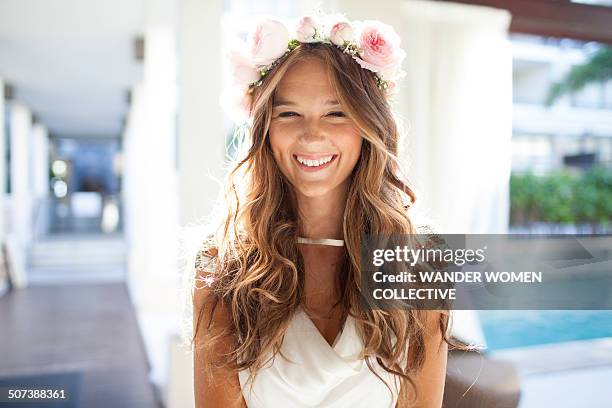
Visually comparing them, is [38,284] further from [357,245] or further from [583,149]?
[583,149]

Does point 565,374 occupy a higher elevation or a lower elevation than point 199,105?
lower

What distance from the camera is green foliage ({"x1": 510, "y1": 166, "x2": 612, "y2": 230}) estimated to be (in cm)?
1082

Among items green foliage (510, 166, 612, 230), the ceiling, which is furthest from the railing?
green foliage (510, 166, 612, 230)

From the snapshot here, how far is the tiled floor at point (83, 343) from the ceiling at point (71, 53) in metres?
2.41

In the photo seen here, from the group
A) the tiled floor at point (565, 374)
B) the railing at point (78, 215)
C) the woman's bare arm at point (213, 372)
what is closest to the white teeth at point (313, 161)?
the woman's bare arm at point (213, 372)

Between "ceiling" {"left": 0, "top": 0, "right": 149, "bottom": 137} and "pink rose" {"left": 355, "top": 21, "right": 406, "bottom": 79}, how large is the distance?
2851 millimetres

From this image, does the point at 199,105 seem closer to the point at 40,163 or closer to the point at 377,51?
the point at 377,51

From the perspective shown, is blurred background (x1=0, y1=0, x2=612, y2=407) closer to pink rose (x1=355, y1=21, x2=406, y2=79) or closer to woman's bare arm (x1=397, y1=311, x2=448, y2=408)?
woman's bare arm (x1=397, y1=311, x2=448, y2=408)

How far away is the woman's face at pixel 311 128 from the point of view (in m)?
0.91

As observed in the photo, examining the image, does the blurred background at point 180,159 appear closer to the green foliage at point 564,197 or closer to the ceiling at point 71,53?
the ceiling at point 71,53

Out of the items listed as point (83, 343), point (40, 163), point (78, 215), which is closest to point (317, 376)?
point (83, 343)

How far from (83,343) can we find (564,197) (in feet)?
33.3

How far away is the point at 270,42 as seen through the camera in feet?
2.99

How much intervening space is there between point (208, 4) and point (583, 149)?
1242 cm
